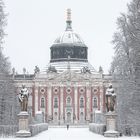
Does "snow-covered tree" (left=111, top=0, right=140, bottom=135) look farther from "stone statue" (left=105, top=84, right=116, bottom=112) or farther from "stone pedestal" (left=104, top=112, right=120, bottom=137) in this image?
"stone statue" (left=105, top=84, right=116, bottom=112)

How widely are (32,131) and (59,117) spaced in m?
79.0

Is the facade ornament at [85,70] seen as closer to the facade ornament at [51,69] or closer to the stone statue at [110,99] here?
the facade ornament at [51,69]

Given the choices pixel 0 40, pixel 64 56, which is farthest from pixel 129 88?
pixel 64 56

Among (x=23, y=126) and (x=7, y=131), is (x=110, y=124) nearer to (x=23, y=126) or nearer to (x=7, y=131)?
(x=23, y=126)

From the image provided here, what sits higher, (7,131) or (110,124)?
(110,124)

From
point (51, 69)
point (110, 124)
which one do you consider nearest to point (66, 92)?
point (51, 69)

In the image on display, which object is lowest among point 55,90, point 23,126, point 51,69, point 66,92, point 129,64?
point 23,126

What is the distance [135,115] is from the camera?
1463 inches

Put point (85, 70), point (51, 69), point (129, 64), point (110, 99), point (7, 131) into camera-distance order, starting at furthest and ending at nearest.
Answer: point (51, 69)
point (85, 70)
point (129, 64)
point (7, 131)
point (110, 99)

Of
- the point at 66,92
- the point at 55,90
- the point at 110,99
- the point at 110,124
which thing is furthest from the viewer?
the point at 55,90

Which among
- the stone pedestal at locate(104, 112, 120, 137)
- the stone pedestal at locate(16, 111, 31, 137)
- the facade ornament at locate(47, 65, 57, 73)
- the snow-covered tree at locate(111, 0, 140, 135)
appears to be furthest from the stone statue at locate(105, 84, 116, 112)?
the facade ornament at locate(47, 65, 57, 73)

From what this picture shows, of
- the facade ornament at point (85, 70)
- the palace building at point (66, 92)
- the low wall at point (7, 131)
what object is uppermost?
the facade ornament at point (85, 70)

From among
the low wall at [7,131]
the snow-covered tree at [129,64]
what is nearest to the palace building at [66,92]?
the snow-covered tree at [129,64]

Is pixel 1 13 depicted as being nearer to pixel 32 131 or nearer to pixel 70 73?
pixel 32 131
